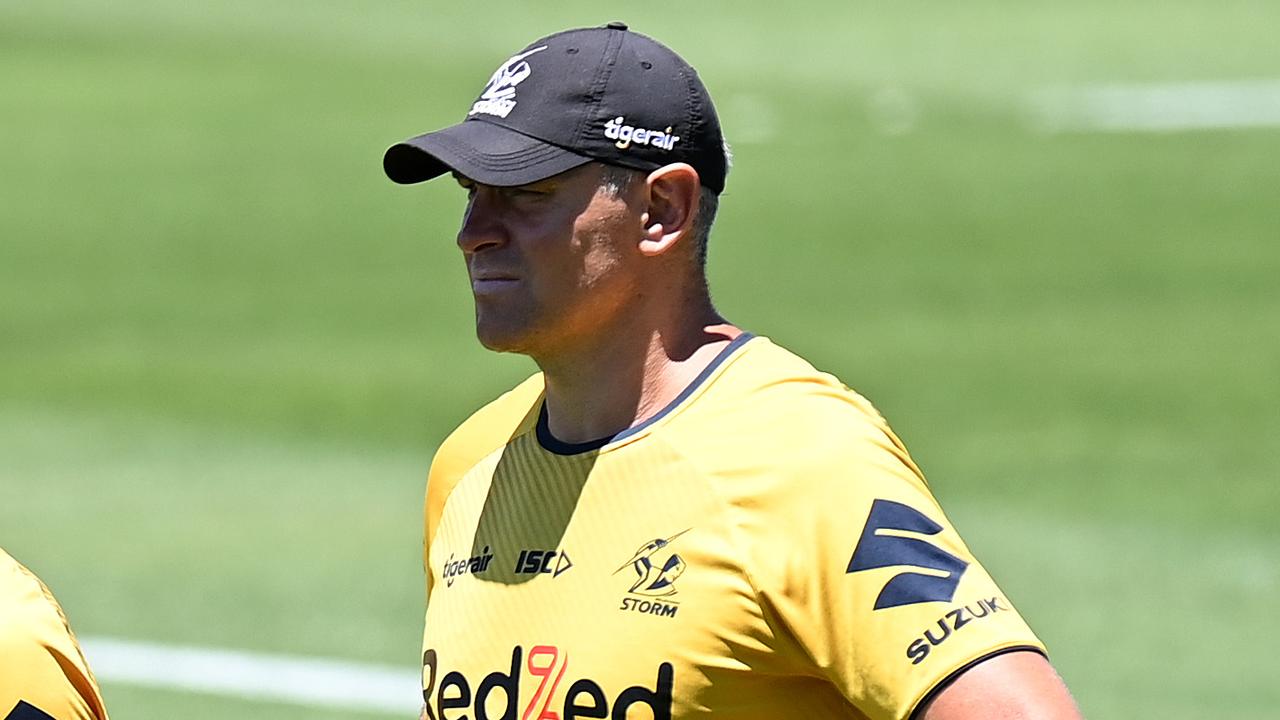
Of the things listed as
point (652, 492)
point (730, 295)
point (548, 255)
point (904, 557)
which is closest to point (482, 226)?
point (548, 255)

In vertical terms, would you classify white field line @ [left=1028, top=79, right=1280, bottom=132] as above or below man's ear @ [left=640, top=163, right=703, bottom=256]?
above

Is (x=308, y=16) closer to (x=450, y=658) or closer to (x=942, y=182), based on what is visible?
(x=942, y=182)

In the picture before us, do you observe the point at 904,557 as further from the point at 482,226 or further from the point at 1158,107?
the point at 1158,107

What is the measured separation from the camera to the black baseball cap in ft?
14.5

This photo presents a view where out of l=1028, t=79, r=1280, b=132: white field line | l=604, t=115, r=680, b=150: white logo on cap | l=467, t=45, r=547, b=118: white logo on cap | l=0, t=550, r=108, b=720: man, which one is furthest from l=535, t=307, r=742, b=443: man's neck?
l=1028, t=79, r=1280, b=132: white field line

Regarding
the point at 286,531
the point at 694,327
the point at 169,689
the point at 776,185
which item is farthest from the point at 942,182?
the point at 694,327

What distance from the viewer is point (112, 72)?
28281 mm

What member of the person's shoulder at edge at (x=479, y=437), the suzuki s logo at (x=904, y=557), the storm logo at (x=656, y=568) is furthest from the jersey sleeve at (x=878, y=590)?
the person's shoulder at edge at (x=479, y=437)

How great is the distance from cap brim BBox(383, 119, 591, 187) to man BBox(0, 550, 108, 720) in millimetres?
1090

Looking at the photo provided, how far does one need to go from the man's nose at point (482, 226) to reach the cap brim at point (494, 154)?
4.0 inches

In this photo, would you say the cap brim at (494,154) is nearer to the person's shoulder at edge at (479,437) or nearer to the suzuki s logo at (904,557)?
the person's shoulder at edge at (479,437)

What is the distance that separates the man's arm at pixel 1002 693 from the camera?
388 centimetres

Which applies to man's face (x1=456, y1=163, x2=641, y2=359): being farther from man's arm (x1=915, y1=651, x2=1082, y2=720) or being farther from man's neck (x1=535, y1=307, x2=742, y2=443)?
man's arm (x1=915, y1=651, x2=1082, y2=720)

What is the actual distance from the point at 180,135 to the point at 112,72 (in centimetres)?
295
